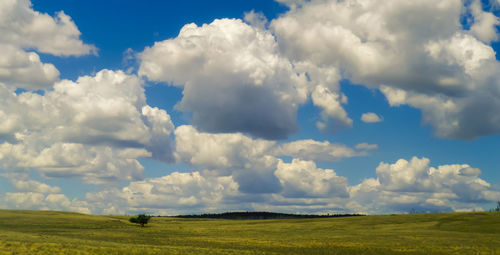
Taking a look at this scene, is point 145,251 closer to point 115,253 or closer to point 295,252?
point 115,253

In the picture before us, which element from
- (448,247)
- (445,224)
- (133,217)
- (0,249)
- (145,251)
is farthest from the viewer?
(133,217)

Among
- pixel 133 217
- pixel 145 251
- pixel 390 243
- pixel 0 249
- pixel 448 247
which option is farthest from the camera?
pixel 133 217

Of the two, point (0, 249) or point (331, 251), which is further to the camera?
point (331, 251)

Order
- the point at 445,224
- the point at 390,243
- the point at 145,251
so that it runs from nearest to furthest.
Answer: the point at 145,251 → the point at 390,243 → the point at 445,224

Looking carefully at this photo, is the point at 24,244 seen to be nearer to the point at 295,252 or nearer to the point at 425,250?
the point at 295,252

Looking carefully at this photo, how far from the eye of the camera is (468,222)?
391 ft

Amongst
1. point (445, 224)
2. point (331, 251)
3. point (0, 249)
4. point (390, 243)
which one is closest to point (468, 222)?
point (445, 224)

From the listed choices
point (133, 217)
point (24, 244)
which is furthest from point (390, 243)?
point (133, 217)

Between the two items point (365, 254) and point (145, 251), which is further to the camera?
point (365, 254)

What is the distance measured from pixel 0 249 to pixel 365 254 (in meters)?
46.3

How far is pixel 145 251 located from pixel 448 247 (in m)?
45.0

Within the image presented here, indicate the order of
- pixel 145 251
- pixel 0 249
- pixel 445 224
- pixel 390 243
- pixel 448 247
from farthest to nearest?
pixel 445 224 < pixel 390 243 < pixel 448 247 < pixel 145 251 < pixel 0 249

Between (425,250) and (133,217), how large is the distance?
112 meters

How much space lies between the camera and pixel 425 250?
2500 inches
